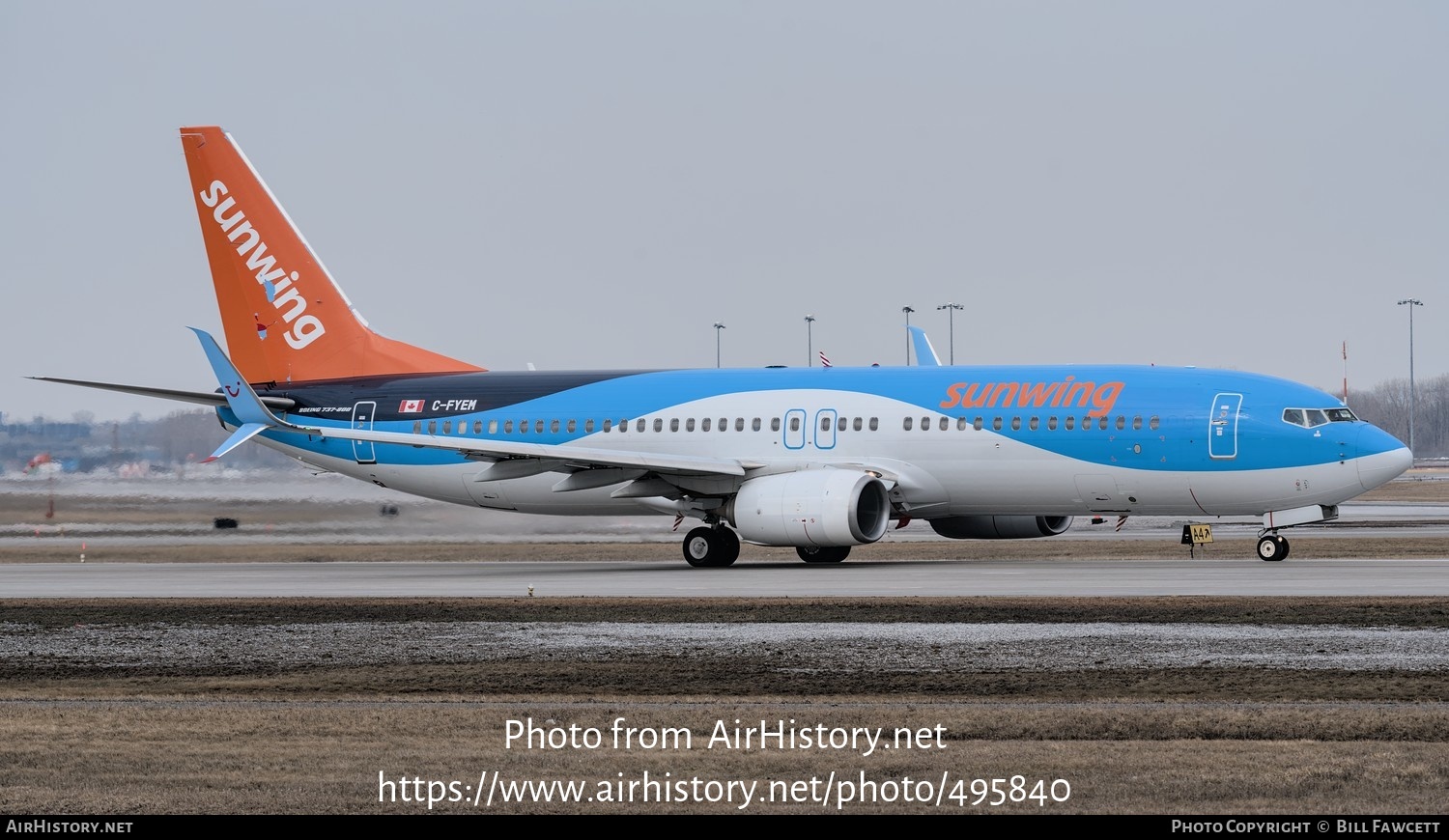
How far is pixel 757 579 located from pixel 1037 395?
7240mm

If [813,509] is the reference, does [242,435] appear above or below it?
above

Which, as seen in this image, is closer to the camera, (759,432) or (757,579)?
(757,579)

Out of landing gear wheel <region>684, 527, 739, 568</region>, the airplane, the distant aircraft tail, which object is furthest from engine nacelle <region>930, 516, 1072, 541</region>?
the distant aircraft tail

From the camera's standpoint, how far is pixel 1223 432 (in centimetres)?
3397

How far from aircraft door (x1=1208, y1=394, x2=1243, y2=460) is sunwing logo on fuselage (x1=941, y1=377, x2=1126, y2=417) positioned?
186 cm

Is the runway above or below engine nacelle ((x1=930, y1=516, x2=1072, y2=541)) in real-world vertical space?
below

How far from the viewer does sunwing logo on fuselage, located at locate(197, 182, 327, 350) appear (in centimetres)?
4331

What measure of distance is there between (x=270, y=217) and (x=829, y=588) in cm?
2042

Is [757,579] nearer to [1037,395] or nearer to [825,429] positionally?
[825,429]

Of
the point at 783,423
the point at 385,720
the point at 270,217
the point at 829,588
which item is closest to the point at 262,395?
the point at 270,217

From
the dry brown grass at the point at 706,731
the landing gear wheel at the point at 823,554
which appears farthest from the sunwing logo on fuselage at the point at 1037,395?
the dry brown grass at the point at 706,731

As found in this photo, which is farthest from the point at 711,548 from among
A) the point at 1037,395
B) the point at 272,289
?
the point at 272,289

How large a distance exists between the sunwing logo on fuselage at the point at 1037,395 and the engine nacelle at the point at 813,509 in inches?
96.4

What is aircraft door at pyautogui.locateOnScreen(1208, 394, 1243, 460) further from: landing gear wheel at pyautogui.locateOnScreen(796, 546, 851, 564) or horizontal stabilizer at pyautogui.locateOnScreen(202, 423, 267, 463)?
horizontal stabilizer at pyautogui.locateOnScreen(202, 423, 267, 463)
